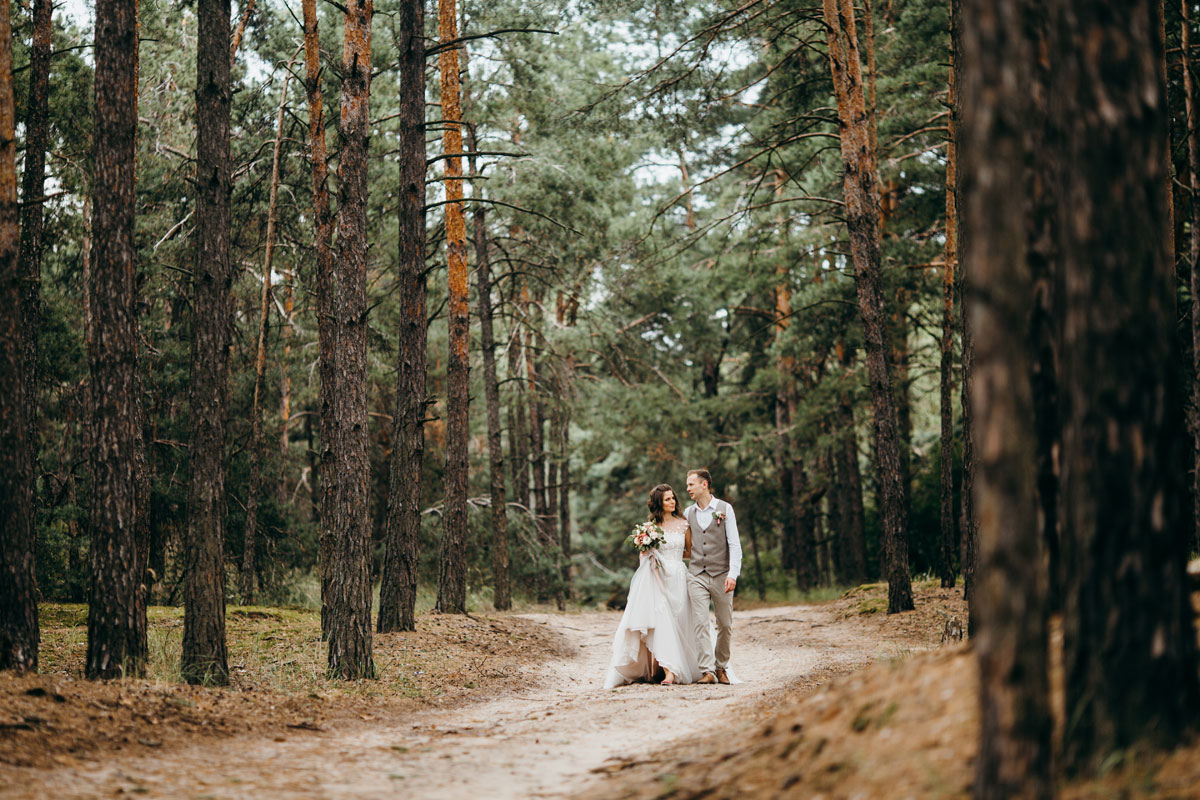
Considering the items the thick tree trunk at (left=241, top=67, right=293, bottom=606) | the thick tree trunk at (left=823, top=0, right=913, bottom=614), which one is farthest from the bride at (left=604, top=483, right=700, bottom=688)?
the thick tree trunk at (left=241, top=67, right=293, bottom=606)

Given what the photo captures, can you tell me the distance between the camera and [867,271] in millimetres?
14984

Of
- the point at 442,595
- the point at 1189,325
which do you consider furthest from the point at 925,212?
the point at 442,595

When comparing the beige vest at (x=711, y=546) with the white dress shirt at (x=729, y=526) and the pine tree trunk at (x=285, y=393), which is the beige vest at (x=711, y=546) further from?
the pine tree trunk at (x=285, y=393)

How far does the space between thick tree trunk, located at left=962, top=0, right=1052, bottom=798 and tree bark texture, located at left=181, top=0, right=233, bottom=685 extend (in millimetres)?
6873

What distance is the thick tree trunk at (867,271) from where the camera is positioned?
48.1ft

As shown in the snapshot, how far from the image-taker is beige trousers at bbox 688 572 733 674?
33.1ft

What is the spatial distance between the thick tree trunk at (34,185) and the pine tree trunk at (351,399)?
4435 mm

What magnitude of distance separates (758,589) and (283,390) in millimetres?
16155

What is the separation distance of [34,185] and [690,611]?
9778 mm

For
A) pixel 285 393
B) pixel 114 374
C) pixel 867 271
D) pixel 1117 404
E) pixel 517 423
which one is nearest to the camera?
pixel 1117 404

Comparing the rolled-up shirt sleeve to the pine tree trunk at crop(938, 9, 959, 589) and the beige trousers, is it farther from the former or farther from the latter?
the pine tree trunk at crop(938, 9, 959, 589)

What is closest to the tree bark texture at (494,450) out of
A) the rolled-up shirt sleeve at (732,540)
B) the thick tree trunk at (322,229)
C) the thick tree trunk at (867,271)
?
the thick tree trunk at (322,229)

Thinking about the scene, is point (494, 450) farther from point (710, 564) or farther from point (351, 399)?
point (351, 399)

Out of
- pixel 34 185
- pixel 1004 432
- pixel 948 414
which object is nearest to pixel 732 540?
pixel 1004 432
